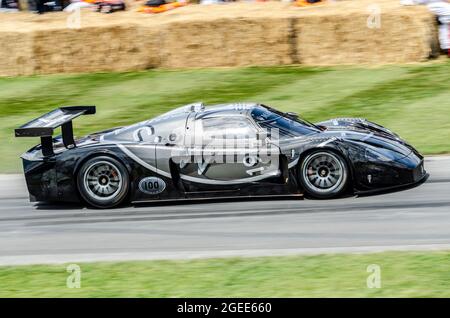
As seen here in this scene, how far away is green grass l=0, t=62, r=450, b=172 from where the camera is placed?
51.4 ft

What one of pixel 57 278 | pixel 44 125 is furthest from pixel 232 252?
pixel 44 125

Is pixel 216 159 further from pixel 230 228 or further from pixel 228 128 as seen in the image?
pixel 230 228

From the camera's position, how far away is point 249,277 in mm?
8148

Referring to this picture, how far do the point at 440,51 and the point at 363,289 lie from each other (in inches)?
490

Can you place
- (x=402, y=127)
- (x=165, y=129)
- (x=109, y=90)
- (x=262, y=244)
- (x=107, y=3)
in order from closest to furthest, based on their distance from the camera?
(x=262, y=244) → (x=165, y=129) → (x=402, y=127) → (x=109, y=90) → (x=107, y=3)

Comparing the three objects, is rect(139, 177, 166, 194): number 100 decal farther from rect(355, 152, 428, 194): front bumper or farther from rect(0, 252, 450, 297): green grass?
rect(0, 252, 450, 297): green grass

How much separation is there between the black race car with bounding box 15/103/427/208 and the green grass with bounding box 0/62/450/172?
281cm

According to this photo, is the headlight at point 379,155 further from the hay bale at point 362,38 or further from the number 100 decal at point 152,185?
the hay bale at point 362,38

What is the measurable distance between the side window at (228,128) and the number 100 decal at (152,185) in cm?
81

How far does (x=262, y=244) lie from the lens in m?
9.48

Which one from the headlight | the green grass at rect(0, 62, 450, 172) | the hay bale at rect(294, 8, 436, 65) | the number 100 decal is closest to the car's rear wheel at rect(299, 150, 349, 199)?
the headlight

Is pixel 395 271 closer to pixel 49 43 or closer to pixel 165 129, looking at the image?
pixel 165 129

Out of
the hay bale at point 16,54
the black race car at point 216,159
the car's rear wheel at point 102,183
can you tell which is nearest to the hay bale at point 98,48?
the hay bale at point 16,54

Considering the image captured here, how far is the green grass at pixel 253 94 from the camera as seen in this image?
15.7m
